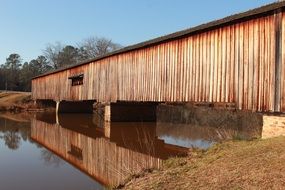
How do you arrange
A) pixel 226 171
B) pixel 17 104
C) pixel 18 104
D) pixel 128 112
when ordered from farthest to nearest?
pixel 18 104 → pixel 17 104 → pixel 128 112 → pixel 226 171

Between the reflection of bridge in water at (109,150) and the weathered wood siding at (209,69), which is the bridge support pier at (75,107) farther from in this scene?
the reflection of bridge in water at (109,150)

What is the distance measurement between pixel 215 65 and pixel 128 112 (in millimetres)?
10351

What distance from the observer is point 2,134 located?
60.3ft

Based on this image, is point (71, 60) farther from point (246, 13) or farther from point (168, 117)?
point (246, 13)

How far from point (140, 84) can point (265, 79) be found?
773 centimetres

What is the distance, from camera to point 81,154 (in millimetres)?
12219

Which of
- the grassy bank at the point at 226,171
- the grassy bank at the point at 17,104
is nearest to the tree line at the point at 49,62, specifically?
the grassy bank at the point at 17,104

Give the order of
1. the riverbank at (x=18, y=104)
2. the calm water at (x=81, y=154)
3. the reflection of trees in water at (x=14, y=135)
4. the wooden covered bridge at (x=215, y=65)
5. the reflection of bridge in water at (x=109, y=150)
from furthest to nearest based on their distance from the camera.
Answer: the riverbank at (x=18, y=104) < the reflection of trees in water at (x=14, y=135) < the wooden covered bridge at (x=215, y=65) < the reflection of bridge in water at (x=109, y=150) < the calm water at (x=81, y=154)

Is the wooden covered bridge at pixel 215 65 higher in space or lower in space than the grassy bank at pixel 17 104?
higher

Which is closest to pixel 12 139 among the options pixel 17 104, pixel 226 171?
pixel 226 171

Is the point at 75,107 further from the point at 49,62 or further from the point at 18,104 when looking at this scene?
the point at 49,62

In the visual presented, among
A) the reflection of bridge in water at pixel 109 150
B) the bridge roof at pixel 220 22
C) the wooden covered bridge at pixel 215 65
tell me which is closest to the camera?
the reflection of bridge in water at pixel 109 150

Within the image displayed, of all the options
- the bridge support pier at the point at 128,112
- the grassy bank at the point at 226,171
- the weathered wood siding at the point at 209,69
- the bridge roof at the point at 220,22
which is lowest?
the grassy bank at the point at 226,171

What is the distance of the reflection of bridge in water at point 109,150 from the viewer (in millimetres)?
9219
